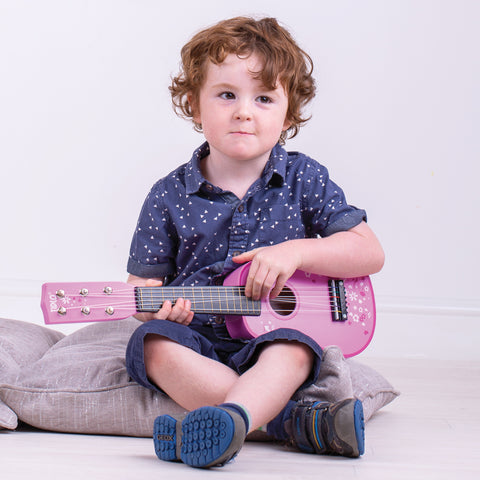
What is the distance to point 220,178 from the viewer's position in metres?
1.60

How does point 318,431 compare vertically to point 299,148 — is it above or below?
below

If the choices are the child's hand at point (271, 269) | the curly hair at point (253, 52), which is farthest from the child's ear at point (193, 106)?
the child's hand at point (271, 269)

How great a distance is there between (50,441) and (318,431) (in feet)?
1.46

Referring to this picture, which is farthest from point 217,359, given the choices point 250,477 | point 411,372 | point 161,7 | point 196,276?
point 161,7

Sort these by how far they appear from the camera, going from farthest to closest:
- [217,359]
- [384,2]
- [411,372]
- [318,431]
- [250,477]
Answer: [384,2], [411,372], [217,359], [318,431], [250,477]

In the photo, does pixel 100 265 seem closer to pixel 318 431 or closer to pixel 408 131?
pixel 408 131

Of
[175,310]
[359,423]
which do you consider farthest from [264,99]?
[359,423]

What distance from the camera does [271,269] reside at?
1.38 m

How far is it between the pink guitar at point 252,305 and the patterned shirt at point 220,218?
0.10m

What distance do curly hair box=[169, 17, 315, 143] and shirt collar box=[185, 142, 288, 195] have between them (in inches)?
4.4

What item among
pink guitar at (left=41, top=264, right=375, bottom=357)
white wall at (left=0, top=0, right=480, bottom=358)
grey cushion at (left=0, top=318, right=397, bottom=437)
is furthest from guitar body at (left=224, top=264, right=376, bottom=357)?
white wall at (left=0, top=0, right=480, bottom=358)

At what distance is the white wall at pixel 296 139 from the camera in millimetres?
2566

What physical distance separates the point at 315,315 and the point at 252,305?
0.15 meters

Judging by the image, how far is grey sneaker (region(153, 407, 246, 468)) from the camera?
1.01m
